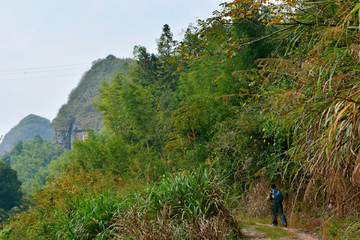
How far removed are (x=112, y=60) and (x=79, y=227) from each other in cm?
11900

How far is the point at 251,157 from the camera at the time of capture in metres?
8.19

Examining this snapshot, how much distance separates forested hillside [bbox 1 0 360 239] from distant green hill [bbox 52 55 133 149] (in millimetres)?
89190

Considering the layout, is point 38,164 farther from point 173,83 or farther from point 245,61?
point 245,61

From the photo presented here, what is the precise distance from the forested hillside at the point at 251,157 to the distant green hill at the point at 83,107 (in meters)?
89.2

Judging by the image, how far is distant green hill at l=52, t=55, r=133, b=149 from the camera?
9856cm

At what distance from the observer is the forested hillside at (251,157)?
2.08 meters

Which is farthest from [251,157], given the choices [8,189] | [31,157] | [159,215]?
[31,157]

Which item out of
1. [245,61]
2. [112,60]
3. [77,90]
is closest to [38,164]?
[77,90]

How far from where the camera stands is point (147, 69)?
94.4ft

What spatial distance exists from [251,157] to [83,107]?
352 feet

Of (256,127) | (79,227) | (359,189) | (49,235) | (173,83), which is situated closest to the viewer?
(359,189)

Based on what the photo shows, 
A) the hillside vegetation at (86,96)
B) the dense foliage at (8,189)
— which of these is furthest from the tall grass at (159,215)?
the hillside vegetation at (86,96)

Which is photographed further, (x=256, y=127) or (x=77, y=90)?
(x=77, y=90)

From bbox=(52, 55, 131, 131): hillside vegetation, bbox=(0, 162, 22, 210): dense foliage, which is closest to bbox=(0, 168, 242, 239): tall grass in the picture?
bbox=(0, 162, 22, 210): dense foliage
